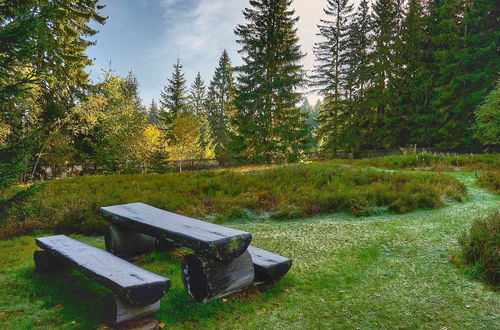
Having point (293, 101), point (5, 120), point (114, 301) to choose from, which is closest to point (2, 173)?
point (114, 301)

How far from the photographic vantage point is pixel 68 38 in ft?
54.5

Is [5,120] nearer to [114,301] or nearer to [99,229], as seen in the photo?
[99,229]

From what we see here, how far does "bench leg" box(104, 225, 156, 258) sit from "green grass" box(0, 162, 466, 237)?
1.92 m

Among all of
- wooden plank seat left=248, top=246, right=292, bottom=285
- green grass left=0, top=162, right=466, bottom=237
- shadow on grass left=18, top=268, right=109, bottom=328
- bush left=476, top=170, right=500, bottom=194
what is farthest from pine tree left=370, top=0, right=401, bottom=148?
shadow on grass left=18, top=268, right=109, bottom=328

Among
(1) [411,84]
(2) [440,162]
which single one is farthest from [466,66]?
(2) [440,162]

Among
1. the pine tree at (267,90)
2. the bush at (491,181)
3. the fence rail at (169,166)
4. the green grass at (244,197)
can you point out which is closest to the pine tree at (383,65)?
the fence rail at (169,166)

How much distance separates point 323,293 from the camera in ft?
10.2

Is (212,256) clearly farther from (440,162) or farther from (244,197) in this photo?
(440,162)

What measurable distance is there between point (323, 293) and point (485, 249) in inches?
87.7

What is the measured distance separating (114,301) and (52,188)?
304 inches

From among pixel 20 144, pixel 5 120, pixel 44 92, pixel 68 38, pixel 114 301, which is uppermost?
pixel 68 38

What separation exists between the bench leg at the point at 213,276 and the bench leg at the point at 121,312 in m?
0.47

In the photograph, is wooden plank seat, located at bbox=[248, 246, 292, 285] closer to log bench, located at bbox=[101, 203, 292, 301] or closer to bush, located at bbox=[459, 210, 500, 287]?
log bench, located at bbox=[101, 203, 292, 301]

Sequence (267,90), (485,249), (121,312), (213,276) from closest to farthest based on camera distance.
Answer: (121,312)
(213,276)
(485,249)
(267,90)
